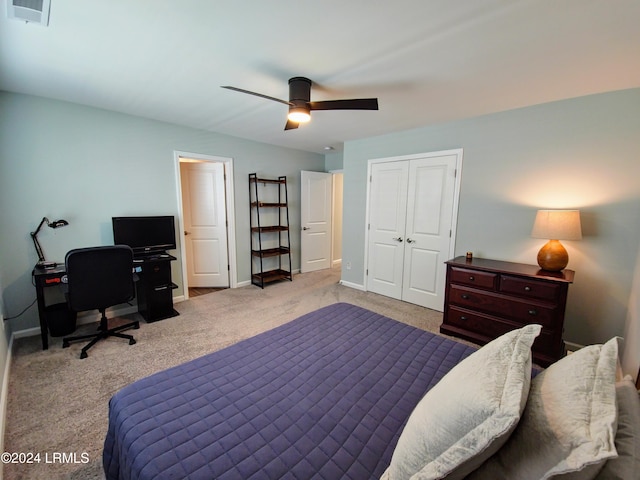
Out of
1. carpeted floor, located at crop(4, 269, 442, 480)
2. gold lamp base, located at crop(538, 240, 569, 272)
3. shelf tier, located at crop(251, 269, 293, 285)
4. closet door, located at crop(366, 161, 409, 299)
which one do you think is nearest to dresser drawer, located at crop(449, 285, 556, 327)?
gold lamp base, located at crop(538, 240, 569, 272)

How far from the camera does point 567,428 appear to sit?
64cm

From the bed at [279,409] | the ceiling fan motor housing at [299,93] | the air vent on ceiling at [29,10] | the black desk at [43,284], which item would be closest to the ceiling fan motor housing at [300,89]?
the ceiling fan motor housing at [299,93]

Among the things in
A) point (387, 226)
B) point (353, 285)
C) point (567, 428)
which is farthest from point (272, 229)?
point (567, 428)

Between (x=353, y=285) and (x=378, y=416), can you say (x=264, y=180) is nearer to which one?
(x=353, y=285)

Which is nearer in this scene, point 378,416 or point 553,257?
point 378,416

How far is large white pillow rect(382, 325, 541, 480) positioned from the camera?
671 millimetres

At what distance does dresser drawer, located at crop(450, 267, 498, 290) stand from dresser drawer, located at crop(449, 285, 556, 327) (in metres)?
0.07

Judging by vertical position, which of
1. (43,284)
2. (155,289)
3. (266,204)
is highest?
(266,204)

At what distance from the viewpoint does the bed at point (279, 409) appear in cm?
91

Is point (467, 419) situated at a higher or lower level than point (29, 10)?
lower

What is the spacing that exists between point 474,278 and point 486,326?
0.48 metres

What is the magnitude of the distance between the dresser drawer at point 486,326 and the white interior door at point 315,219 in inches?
120

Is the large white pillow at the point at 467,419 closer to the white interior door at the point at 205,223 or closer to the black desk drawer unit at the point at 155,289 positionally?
the black desk drawer unit at the point at 155,289

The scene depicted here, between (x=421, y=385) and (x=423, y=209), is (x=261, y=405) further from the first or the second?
(x=423, y=209)
